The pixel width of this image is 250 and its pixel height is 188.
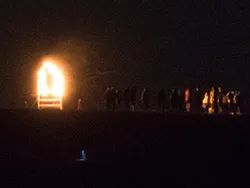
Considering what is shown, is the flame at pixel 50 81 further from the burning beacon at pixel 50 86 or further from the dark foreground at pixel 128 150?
the dark foreground at pixel 128 150

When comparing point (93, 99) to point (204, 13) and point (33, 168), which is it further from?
point (33, 168)

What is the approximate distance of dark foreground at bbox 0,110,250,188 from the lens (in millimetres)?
21594

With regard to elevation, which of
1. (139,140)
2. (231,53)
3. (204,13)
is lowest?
(139,140)

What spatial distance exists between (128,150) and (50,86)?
11004 mm

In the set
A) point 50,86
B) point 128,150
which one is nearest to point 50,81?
point 50,86

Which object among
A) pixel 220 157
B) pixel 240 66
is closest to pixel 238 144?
pixel 220 157

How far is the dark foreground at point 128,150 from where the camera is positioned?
21.6 meters

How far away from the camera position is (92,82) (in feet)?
108

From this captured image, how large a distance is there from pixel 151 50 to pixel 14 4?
24.1 feet

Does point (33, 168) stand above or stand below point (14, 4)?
below

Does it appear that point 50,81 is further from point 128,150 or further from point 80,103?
point 128,150

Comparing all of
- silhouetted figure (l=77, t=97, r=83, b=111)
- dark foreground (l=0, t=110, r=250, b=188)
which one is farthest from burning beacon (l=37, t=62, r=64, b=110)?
dark foreground (l=0, t=110, r=250, b=188)

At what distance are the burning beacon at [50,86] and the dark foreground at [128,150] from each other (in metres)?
9.18

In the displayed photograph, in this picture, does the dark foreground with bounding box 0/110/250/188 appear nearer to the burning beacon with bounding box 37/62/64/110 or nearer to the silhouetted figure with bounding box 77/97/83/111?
the silhouetted figure with bounding box 77/97/83/111
